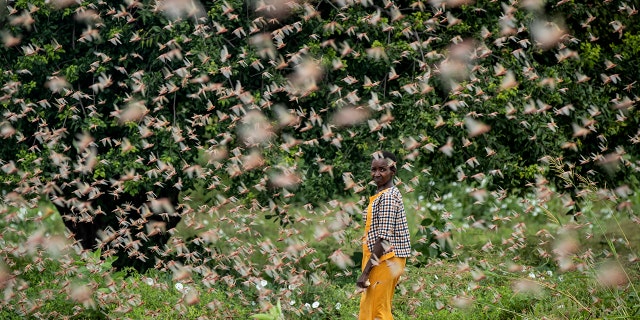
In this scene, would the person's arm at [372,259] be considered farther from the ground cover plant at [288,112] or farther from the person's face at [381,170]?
the ground cover plant at [288,112]

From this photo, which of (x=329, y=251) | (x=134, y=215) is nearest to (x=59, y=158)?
(x=134, y=215)

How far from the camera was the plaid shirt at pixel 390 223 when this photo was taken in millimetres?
5959

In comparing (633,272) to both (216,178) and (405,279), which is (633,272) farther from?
(216,178)

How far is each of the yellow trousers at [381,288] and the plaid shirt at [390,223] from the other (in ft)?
0.33

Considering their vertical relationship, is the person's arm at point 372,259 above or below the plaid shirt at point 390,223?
below

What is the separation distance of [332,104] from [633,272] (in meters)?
3.37

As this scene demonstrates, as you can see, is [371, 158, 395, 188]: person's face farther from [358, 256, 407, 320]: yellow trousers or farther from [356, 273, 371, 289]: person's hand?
[356, 273, 371, 289]: person's hand

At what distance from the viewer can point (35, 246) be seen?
27.5 ft

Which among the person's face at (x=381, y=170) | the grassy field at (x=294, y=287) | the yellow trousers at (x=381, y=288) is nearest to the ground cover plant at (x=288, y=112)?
the grassy field at (x=294, y=287)

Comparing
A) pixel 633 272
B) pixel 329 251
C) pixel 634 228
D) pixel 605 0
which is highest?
pixel 605 0

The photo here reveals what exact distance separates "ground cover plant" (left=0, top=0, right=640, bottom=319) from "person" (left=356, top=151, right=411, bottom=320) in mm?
1786

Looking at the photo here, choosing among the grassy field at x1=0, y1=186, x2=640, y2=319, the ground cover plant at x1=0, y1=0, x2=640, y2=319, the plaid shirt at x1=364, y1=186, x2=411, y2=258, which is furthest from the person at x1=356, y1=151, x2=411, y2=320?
the ground cover plant at x1=0, y1=0, x2=640, y2=319

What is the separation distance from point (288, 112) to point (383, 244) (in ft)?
9.90

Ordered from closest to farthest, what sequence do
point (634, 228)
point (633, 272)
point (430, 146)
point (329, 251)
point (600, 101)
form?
point (633, 272), point (430, 146), point (600, 101), point (329, 251), point (634, 228)
